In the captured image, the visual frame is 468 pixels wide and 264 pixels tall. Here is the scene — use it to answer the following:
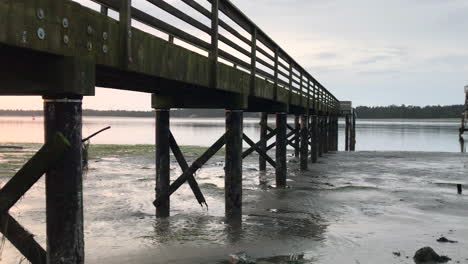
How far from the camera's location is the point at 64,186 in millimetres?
4180

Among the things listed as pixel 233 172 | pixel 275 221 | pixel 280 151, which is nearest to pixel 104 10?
pixel 233 172

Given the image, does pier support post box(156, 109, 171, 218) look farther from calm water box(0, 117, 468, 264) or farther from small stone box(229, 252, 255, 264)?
small stone box(229, 252, 255, 264)

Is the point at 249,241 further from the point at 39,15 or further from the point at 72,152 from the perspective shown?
the point at 39,15

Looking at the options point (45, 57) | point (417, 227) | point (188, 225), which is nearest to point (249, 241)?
point (188, 225)

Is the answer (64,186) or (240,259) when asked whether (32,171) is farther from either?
(240,259)

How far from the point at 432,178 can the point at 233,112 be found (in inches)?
490

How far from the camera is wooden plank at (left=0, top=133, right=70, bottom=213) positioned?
398 cm

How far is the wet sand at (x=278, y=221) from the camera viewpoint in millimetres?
7844

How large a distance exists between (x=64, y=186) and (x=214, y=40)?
439cm

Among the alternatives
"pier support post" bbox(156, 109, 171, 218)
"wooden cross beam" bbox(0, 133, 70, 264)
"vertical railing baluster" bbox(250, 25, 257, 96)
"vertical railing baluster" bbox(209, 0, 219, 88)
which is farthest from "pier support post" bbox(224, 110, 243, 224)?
"wooden cross beam" bbox(0, 133, 70, 264)

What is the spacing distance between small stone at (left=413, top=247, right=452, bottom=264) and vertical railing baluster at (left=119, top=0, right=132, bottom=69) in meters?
5.50

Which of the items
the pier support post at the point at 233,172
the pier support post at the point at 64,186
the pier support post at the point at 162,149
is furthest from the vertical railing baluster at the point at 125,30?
the pier support post at the point at 233,172

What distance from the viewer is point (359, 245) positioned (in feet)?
27.7

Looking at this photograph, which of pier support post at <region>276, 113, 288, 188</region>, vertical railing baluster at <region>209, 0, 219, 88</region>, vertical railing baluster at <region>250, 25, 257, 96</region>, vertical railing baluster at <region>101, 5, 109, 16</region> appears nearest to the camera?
vertical railing baluster at <region>101, 5, 109, 16</region>
